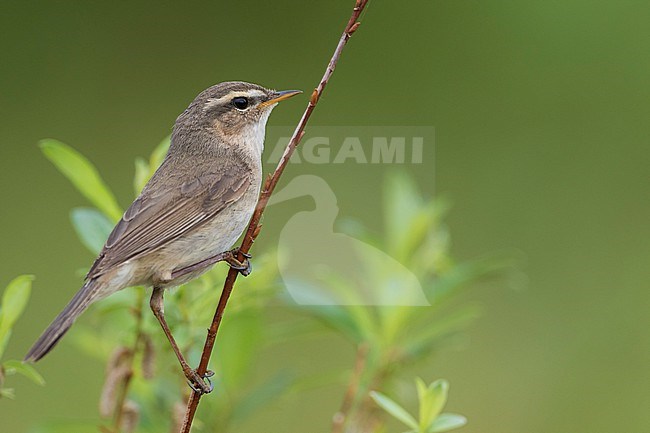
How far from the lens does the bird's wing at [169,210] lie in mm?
2742

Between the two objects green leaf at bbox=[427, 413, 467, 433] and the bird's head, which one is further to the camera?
the bird's head

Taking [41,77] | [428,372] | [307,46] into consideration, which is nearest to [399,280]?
[428,372]

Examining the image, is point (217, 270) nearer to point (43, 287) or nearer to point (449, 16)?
point (43, 287)

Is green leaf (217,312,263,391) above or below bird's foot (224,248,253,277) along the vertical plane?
below

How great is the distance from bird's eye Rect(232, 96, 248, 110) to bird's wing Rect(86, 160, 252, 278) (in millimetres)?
236

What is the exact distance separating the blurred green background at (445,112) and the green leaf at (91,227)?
2964mm

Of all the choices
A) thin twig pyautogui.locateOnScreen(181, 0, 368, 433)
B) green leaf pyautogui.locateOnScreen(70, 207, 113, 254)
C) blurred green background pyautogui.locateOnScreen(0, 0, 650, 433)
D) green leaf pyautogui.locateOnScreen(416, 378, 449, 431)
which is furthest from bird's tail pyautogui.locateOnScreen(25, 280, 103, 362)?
blurred green background pyautogui.locateOnScreen(0, 0, 650, 433)

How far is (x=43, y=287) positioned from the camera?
5836 mm

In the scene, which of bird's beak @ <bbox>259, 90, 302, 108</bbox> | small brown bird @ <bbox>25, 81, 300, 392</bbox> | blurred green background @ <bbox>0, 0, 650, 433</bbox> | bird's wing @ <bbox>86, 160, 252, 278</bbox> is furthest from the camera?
blurred green background @ <bbox>0, 0, 650, 433</bbox>

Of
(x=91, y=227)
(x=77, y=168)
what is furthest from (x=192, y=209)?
(x=77, y=168)

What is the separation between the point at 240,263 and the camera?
259 centimetres

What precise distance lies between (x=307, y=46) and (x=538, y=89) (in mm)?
1613

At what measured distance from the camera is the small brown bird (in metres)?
2.62

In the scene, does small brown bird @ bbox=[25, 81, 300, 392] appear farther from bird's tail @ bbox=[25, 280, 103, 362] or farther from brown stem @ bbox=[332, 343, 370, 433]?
brown stem @ bbox=[332, 343, 370, 433]
